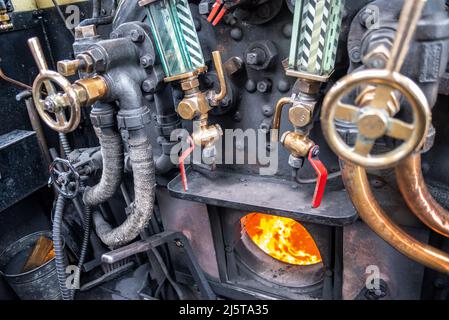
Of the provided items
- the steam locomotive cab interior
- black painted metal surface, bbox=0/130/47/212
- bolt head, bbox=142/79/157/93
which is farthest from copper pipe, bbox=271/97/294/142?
black painted metal surface, bbox=0/130/47/212

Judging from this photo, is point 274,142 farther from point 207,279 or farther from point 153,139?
point 207,279

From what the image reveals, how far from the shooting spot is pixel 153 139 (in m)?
1.45

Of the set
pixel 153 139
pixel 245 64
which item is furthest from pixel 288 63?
pixel 153 139

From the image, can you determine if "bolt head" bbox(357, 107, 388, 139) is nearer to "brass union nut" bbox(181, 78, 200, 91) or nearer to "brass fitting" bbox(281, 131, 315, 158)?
"brass fitting" bbox(281, 131, 315, 158)

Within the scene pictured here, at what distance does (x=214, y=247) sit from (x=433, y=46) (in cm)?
99

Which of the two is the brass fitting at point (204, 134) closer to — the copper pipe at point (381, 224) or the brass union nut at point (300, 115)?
the brass union nut at point (300, 115)

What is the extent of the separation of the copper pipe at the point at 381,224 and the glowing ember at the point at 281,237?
0.62 metres

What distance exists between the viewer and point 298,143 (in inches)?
39.1

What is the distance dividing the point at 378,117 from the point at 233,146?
72 cm

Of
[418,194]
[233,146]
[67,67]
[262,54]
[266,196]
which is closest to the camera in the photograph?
[418,194]

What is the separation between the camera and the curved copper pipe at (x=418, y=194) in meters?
0.83

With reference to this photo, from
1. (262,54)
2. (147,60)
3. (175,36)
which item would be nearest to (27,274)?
(147,60)

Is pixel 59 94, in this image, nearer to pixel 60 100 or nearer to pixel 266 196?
pixel 60 100

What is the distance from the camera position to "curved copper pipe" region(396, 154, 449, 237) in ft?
2.74
